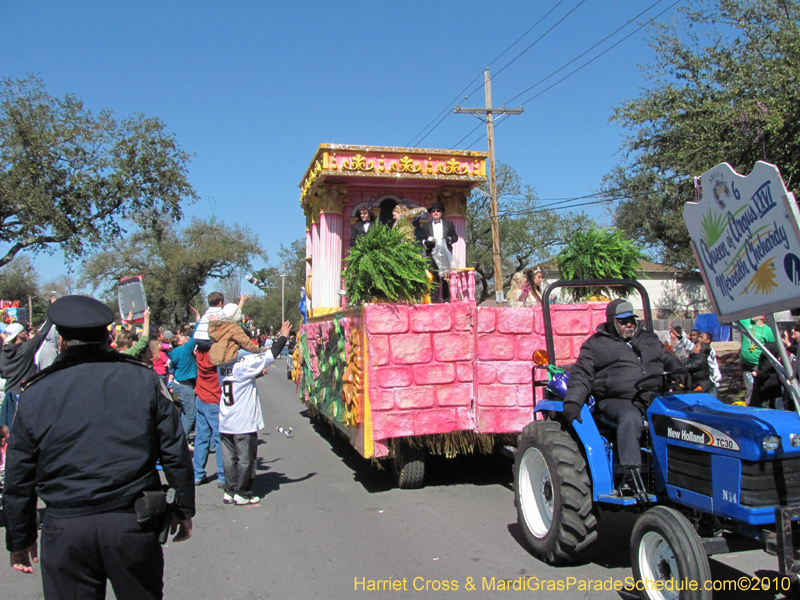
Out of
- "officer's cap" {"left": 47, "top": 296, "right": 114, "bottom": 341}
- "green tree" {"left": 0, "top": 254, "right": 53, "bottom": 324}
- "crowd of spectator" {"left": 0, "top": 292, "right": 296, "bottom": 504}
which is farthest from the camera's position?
"green tree" {"left": 0, "top": 254, "right": 53, "bottom": 324}

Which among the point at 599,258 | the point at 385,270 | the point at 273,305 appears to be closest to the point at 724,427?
the point at 385,270

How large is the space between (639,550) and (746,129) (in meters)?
9.62

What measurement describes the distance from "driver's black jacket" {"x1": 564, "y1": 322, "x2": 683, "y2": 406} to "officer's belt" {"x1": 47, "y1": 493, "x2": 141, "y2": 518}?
2.82 meters

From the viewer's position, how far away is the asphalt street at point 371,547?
13.4ft

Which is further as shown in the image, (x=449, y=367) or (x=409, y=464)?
(x=409, y=464)

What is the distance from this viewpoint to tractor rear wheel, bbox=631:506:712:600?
3029 millimetres

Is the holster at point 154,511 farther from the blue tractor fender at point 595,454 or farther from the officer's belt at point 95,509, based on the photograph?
the blue tractor fender at point 595,454

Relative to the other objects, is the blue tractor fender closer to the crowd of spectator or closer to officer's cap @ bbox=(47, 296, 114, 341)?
the crowd of spectator

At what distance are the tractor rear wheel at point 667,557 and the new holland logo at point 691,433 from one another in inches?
16.5

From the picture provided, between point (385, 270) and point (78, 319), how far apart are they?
3.49m

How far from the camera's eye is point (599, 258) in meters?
6.81

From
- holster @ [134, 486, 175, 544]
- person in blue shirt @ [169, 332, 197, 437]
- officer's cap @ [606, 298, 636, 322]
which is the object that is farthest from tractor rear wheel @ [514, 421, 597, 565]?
person in blue shirt @ [169, 332, 197, 437]

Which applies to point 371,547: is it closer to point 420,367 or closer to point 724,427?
point 420,367

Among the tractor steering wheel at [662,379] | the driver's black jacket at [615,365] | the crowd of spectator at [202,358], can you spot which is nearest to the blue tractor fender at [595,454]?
the driver's black jacket at [615,365]
